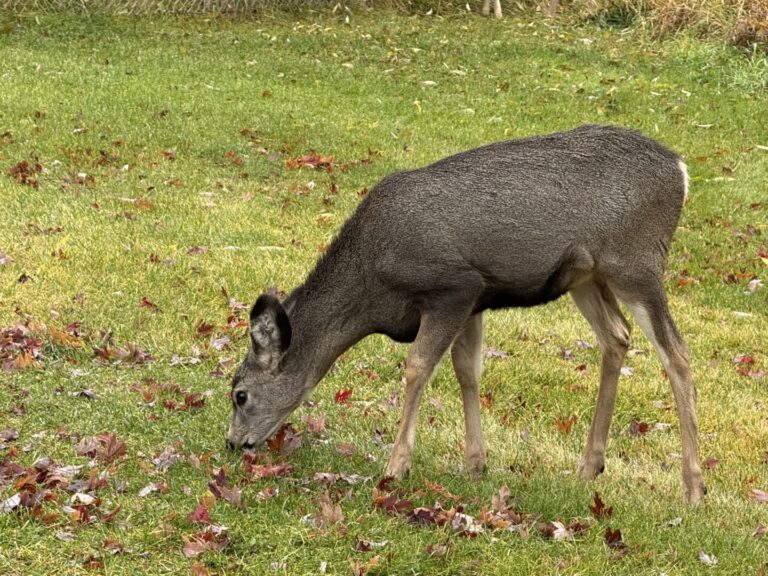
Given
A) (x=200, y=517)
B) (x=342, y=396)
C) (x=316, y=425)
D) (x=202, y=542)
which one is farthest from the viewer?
(x=342, y=396)

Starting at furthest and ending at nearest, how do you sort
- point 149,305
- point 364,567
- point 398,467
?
1. point 149,305
2. point 398,467
3. point 364,567

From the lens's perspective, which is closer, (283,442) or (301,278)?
(283,442)

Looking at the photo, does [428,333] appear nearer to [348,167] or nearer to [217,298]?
[217,298]

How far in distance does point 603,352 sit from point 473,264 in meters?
1.35

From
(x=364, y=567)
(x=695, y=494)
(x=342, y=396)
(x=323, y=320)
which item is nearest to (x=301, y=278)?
→ (x=342, y=396)

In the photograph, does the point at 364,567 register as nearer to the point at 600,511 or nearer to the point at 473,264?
the point at 600,511

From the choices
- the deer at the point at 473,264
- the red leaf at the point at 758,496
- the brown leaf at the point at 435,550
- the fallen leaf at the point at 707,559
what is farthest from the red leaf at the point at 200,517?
the red leaf at the point at 758,496

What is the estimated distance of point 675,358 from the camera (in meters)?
6.39

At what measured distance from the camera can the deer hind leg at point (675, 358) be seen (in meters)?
6.30

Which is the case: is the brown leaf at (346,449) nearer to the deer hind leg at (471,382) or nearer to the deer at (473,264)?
the deer at (473,264)

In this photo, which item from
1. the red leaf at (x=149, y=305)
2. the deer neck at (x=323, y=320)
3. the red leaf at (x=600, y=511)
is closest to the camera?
the red leaf at (x=600, y=511)

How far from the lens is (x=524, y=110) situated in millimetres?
17516

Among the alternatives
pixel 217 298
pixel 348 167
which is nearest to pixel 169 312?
pixel 217 298

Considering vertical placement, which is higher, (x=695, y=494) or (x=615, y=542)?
(x=615, y=542)
